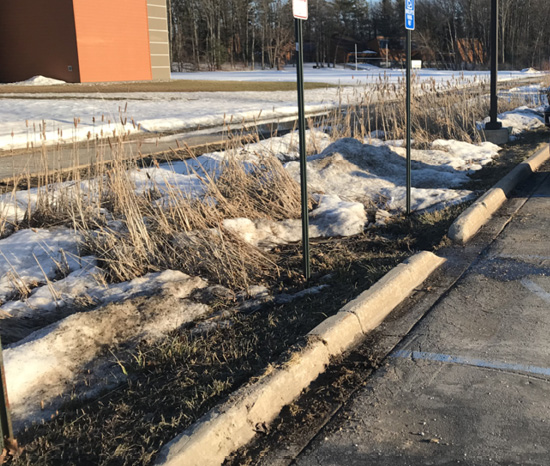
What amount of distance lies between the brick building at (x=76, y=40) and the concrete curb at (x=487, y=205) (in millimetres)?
33660

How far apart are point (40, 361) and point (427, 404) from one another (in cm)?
222

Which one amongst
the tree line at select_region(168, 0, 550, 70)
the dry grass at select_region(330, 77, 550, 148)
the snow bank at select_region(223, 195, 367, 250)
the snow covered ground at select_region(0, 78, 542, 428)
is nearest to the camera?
the snow covered ground at select_region(0, 78, 542, 428)

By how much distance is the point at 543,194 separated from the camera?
9.02 m

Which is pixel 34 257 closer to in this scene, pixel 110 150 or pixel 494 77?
pixel 110 150

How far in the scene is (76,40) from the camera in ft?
127

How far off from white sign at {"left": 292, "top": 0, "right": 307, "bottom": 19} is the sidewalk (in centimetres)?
241

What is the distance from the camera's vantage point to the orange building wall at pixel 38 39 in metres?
39.0

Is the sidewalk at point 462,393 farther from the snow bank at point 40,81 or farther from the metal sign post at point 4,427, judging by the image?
the snow bank at point 40,81

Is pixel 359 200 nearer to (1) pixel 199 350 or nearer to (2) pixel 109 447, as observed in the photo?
(1) pixel 199 350

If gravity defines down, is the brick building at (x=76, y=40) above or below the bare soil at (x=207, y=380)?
above

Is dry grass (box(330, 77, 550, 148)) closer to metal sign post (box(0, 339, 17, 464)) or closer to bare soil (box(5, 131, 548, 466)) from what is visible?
bare soil (box(5, 131, 548, 466))

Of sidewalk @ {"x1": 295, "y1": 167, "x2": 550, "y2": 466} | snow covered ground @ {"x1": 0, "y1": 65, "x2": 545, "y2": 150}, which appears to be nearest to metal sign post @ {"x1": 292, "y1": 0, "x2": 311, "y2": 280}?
sidewalk @ {"x1": 295, "y1": 167, "x2": 550, "y2": 466}

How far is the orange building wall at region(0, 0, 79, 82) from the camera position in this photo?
128ft

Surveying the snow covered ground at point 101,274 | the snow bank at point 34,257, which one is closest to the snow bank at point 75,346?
the snow covered ground at point 101,274
